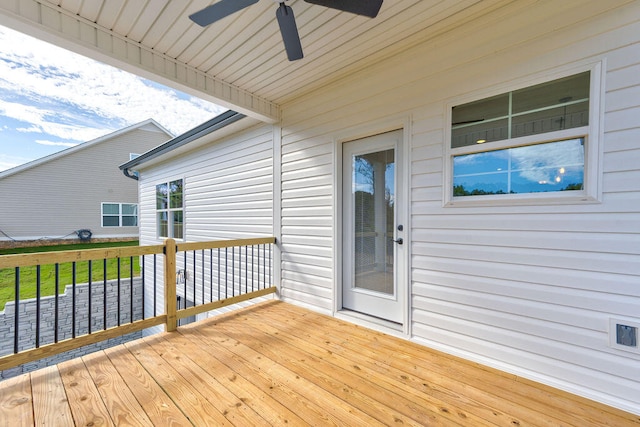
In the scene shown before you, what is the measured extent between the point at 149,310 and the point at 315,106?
7947mm

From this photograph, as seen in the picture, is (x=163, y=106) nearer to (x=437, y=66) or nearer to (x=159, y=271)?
(x=159, y=271)

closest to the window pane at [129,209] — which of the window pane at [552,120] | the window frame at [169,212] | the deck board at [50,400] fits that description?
the window frame at [169,212]

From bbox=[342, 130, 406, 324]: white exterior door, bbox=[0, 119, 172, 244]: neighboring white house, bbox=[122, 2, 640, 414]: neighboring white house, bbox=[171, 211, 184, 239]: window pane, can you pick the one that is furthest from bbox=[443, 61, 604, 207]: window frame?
bbox=[0, 119, 172, 244]: neighboring white house

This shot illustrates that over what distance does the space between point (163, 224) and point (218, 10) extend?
6.66m

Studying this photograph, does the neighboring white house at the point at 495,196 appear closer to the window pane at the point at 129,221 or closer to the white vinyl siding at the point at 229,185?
the white vinyl siding at the point at 229,185

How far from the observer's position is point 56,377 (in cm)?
189

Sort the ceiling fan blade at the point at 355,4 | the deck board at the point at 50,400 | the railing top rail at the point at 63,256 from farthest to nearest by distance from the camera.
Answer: the railing top rail at the point at 63,256 < the ceiling fan blade at the point at 355,4 < the deck board at the point at 50,400

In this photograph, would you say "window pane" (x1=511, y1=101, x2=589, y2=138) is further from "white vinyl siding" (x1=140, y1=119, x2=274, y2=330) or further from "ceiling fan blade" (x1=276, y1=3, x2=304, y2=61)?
"white vinyl siding" (x1=140, y1=119, x2=274, y2=330)

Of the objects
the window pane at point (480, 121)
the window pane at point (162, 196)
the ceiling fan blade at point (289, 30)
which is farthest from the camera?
the window pane at point (162, 196)

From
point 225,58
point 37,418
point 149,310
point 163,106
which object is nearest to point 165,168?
point 149,310

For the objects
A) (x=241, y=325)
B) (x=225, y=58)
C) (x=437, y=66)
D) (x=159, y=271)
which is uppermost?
(x=225, y=58)

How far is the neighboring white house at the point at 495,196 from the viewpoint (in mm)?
1614

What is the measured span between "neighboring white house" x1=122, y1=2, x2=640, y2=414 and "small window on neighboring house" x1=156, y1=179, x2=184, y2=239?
4.24m

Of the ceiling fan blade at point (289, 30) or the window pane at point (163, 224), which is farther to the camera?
the window pane at point (163, 224)
